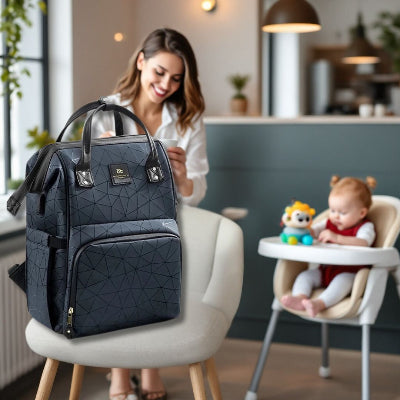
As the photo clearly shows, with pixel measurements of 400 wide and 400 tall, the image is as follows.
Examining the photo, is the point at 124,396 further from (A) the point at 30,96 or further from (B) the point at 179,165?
(A) the point at 30,96

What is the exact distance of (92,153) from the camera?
1.52 m

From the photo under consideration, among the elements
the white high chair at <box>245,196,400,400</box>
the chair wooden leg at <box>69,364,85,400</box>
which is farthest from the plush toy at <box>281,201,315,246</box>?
Answer: the chair wooden leg at <box>69,364,85,400</box>

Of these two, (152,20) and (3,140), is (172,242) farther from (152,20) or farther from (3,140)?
(152,20)

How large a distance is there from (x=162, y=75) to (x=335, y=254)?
832 millimetres

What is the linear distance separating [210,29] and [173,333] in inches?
122

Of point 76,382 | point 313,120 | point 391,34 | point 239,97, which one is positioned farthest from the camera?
point 391,34

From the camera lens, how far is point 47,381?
1832mm

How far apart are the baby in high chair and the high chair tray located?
4.2 inches

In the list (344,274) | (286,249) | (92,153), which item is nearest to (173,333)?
(92,153)

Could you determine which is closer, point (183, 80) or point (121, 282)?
point (121, 282)

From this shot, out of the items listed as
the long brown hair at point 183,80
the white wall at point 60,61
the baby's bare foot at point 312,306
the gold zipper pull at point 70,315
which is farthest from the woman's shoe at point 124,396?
the white wall at point 60,61

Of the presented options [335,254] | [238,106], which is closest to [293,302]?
[335,254]

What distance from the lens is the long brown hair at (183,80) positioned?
233 centimetres

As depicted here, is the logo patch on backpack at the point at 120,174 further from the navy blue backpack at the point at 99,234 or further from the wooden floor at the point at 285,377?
the wooden floor at the point at 285,377
